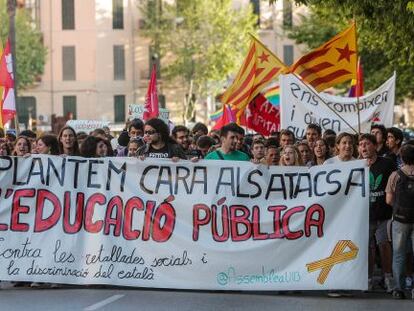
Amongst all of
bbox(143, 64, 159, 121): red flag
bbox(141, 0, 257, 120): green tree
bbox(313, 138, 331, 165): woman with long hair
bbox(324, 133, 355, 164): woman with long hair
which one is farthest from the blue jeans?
bbox(141, 0, 257, 120): green tree

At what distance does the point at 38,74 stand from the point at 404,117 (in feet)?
72.2

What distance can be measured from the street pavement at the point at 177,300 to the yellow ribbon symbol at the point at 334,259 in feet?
0.79

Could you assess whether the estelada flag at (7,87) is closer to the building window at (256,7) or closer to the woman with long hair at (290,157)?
the woman with long hair at (290,157)

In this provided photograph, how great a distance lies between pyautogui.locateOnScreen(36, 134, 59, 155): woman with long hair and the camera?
38.6 ft

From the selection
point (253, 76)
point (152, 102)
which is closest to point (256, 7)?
point (152, 102)

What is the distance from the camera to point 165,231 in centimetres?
Answer: 1059

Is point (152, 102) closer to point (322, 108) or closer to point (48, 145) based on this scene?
point (322, 108)

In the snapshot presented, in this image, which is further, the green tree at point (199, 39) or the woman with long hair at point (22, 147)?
the green tree at point (199, 39)

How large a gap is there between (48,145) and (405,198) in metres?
3.89

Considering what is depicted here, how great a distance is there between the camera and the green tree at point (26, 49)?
62.3 meters

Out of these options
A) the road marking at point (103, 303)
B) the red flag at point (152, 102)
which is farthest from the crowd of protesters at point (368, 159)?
the red flag at point (152, 102)

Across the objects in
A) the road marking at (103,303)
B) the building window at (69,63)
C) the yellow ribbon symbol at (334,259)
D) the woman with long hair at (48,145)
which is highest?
the building window at (69,63)

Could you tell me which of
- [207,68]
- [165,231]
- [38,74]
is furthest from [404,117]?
[165,231]

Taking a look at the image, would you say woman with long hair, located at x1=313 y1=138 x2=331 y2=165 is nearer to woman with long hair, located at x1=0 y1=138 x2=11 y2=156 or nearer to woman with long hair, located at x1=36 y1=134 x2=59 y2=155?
woman with long hair, located at x1=36 y1=134 x2=59 y2=155
